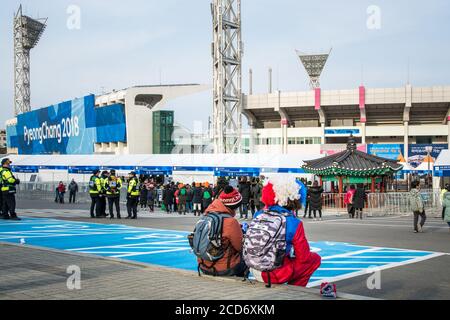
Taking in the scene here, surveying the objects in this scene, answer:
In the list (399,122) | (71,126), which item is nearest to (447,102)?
(399,122)

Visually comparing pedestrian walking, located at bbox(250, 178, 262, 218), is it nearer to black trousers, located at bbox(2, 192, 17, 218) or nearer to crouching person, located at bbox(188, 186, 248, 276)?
black trousers, located at bbox(2, 192, 17, 218)

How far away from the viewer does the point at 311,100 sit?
73.4 meters

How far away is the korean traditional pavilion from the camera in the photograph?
31031 millimetres

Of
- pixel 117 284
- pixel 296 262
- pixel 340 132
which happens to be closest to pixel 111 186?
pixel 117 284

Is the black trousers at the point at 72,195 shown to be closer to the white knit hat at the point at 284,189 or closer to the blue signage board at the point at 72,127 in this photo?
the white knit hat at the point at 284,189

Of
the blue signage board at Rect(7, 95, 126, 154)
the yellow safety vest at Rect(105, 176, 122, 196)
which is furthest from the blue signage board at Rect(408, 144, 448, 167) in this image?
the yellow safety vest at Rect(105, 176, 122, 196)

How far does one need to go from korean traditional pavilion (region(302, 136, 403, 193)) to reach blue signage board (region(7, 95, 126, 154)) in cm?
4535

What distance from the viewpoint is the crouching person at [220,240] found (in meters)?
6.60

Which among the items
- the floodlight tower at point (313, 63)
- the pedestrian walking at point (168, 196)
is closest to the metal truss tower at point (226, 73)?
the floodlight tower at point (313, 63)

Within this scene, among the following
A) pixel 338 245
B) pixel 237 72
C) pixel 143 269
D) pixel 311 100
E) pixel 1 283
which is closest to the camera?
pixel 1 283

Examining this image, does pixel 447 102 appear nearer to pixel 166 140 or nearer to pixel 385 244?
pixel 166 140

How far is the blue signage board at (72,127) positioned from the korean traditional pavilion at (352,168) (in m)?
45.3

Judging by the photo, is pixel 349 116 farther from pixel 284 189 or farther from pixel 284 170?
pixel 284 189
